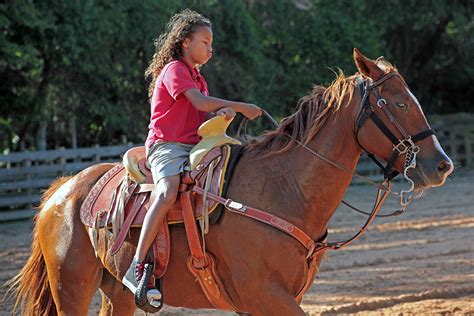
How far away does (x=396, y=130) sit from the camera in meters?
5.20

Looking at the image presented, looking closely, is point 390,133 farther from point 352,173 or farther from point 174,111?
point 174,111

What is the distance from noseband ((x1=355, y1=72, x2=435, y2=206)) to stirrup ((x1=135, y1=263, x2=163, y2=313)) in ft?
5.20

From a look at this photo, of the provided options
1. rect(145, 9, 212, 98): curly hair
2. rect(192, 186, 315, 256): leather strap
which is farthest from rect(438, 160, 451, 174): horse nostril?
rect(145, 9, 212, 98): curly hair

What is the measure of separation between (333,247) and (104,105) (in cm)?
1398

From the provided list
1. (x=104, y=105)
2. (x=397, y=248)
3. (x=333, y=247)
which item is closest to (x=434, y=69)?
(x=104, y=105)

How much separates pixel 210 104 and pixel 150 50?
13.9 m

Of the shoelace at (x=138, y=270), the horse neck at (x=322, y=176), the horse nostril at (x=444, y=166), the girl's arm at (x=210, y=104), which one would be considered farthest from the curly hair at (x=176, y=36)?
the horse nostril at (x=444, y=166)

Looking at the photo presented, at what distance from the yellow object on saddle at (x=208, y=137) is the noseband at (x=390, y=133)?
881 mm

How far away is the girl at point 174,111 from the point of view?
5.48 m

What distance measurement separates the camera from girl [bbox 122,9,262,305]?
216 inches

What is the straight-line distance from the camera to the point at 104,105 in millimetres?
18875

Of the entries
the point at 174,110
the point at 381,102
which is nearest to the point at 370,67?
the point at 381,102

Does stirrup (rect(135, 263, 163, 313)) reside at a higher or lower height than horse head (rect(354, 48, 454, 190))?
lower

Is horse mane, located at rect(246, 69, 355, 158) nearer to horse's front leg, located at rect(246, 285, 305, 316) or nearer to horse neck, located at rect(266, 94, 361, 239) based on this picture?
horse neck, located at rect(266, 94, 361, 239)
